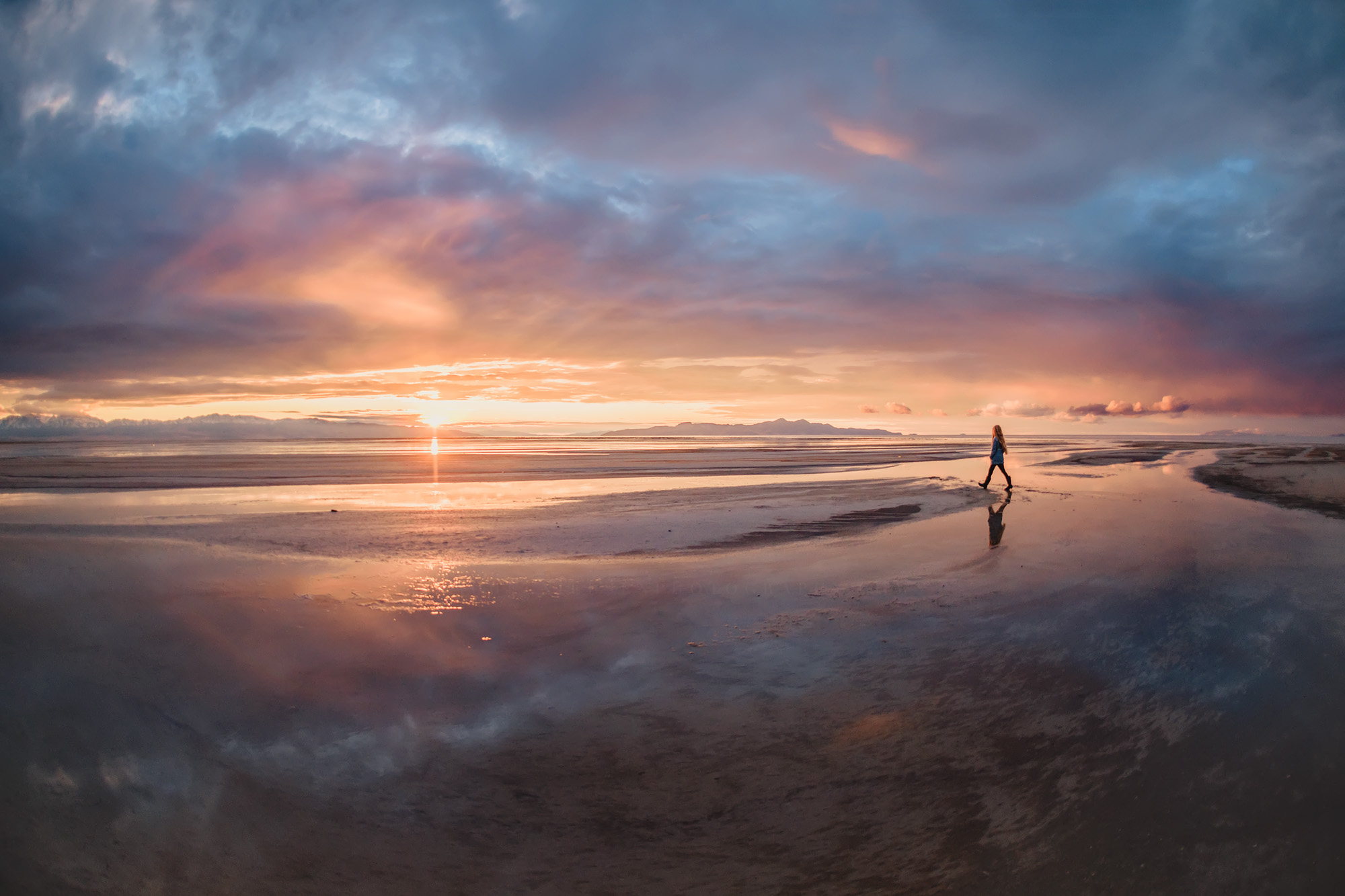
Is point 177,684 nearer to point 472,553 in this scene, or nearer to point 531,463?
point 472,553

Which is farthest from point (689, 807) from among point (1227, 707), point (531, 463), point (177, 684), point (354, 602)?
point (531, 463)

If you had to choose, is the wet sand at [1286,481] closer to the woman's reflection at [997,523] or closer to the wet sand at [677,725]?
the woman's reflection at [997,523]

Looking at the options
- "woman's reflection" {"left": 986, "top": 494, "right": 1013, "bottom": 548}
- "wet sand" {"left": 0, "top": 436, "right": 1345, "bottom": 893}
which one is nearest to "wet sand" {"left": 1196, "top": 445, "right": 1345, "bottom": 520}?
"woman's reflection" {"left": 986, "top": 494, "right": 1013, "bottom": 548}

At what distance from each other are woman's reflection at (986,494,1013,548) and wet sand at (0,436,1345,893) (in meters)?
2.04

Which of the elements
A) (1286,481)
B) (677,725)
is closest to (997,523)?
(677,725)

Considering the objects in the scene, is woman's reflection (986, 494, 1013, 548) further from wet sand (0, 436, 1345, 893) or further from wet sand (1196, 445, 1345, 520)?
wet sand (1196, 445, 1345, 520)

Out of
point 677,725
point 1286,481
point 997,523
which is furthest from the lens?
point 1286,481

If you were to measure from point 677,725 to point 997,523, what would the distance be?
48.2 ft

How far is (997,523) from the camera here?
1789 centimetres

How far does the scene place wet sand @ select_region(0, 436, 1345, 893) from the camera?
411cm

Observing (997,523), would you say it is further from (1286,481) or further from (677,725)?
(1286,481)

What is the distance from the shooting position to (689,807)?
466 cm

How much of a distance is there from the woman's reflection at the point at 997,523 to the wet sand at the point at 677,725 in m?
2.04

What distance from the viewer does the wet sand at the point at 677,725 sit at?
13.5 feet
